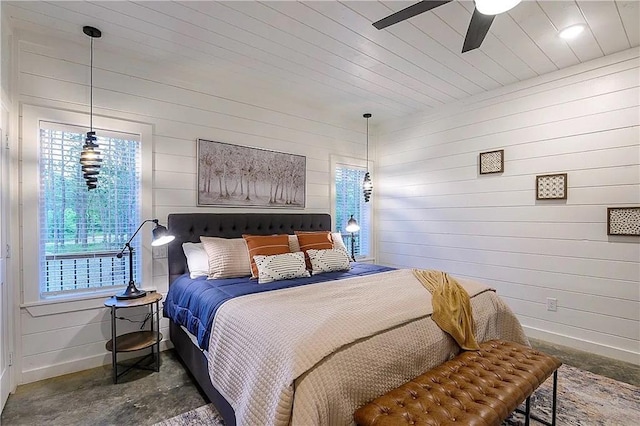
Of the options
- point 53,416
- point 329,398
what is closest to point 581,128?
point 329,398

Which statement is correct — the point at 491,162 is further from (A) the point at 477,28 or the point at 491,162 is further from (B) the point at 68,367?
(B) the point at 68,367

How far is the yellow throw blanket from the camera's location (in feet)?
6.41

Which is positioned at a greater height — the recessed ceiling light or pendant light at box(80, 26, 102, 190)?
the recessed ceiling light

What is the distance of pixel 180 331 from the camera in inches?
108

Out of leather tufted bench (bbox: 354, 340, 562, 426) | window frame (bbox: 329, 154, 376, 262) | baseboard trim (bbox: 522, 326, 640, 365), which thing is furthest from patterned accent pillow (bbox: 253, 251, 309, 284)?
baseboard trim (bbox: 522, 326, 640, 365)

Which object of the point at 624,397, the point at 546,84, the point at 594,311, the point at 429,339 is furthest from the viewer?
the point at 546,84

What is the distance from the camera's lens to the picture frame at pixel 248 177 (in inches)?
134

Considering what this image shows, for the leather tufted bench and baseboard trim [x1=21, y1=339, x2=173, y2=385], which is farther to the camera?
baseboard trim [x1=21, y1=339, x2=173, y2=385]

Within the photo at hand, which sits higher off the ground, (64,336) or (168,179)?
(168,179)

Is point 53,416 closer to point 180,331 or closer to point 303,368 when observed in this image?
point 180,331

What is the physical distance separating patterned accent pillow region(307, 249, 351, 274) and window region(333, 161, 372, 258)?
137 cm

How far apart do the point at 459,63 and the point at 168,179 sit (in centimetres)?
311

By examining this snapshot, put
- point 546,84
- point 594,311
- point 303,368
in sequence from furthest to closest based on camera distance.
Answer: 1. point 546,84
2. point 594,311
3. point 303,368

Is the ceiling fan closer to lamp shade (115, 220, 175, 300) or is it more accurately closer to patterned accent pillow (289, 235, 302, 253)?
patterned accent pillow (289, 235, 302, 253)
